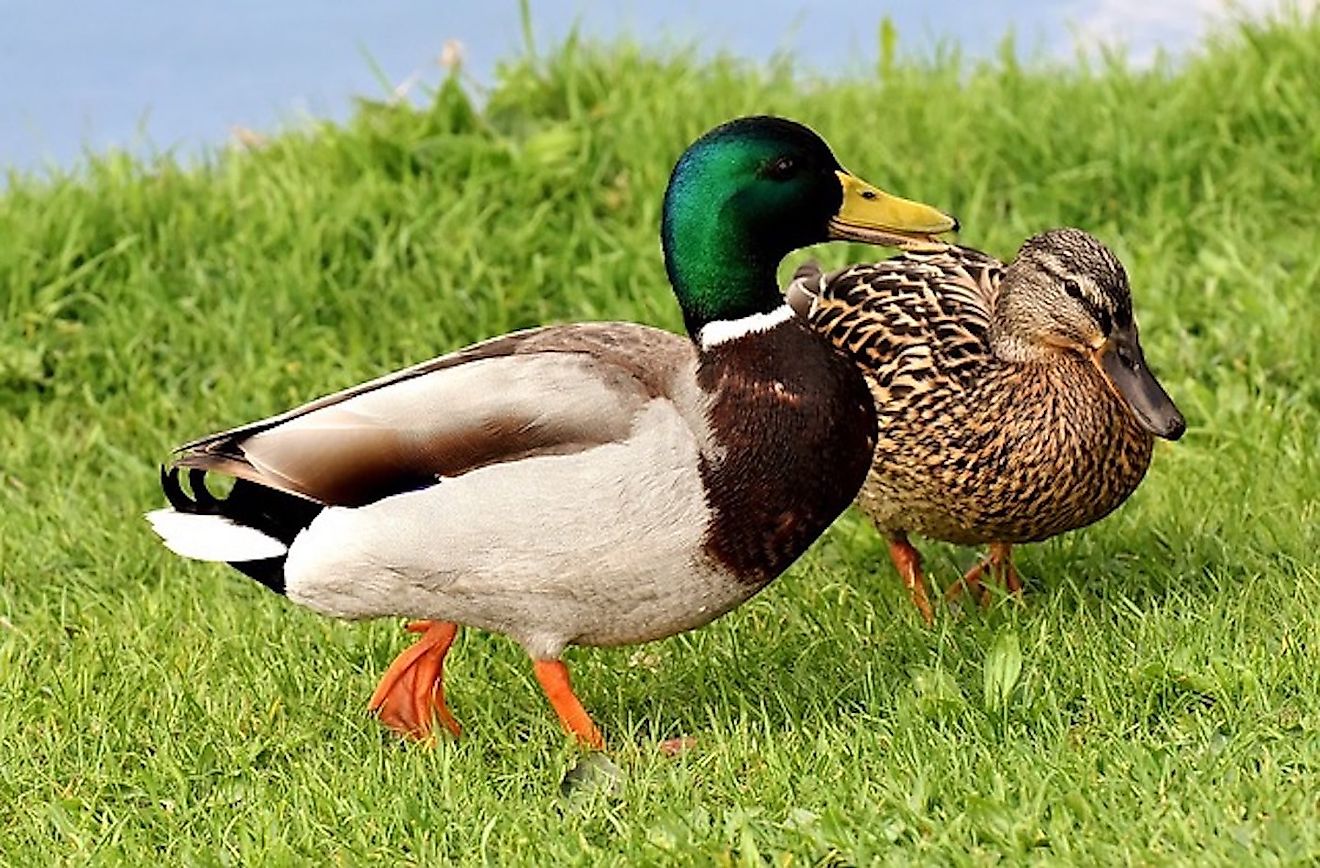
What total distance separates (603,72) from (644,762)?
4.33 m

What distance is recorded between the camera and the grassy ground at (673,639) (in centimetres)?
363

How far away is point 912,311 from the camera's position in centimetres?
464

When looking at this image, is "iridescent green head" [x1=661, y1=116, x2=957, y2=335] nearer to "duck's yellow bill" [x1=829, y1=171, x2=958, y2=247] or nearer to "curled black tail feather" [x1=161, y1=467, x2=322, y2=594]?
"duck's yellow bill" [x1=829, y1=171, x2=958, y2=247]

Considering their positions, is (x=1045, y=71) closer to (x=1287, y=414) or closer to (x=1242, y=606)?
(x=1287, y=414)

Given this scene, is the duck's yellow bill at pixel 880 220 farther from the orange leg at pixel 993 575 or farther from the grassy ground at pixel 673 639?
the orange leg at pixel 993 575

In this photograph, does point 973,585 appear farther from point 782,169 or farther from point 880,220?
point 782,169

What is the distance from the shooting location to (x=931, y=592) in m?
4.95

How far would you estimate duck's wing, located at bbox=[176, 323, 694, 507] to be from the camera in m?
3.71

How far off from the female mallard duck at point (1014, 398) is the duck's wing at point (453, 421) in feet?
2.50

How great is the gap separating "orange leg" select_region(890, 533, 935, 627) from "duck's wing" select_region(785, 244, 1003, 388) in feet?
1.52

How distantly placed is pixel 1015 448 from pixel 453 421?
4.31 ft

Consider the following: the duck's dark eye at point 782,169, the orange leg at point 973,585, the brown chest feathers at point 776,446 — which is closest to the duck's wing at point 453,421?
the brown chest feathers at point 776,446

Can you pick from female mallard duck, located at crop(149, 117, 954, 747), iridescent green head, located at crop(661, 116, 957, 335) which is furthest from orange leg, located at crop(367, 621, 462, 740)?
iridescent green head, located at crop(661, 116, 957, 335)

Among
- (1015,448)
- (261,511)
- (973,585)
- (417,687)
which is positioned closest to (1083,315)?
(1015,448)
